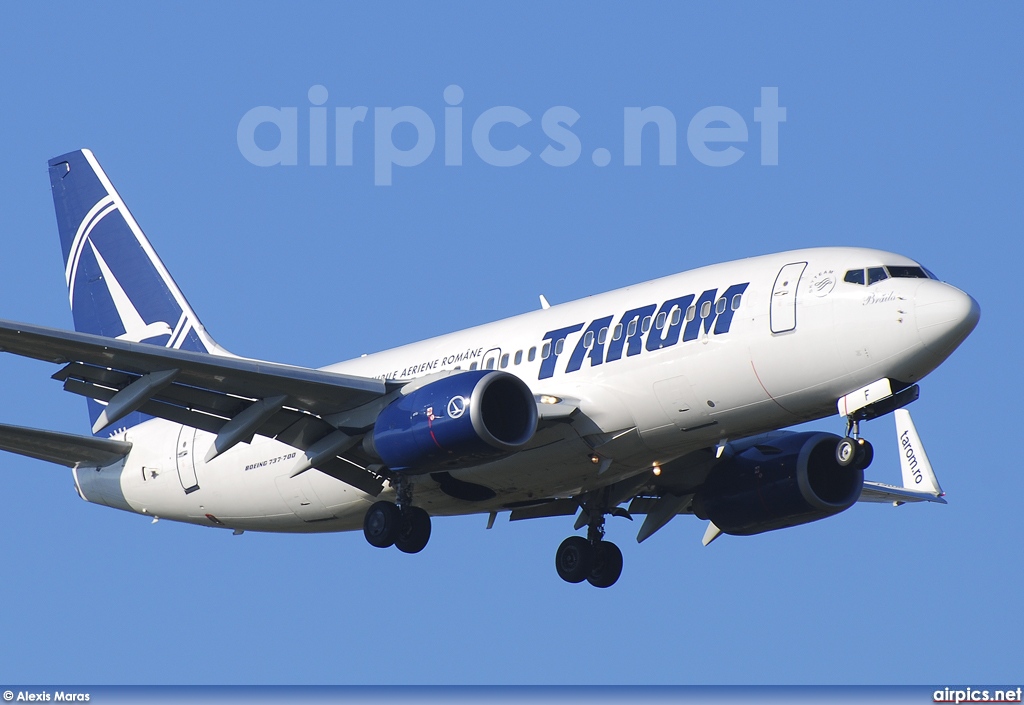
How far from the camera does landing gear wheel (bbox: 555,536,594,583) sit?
31.9 meters

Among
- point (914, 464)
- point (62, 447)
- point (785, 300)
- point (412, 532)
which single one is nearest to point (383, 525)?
point (412, 532)

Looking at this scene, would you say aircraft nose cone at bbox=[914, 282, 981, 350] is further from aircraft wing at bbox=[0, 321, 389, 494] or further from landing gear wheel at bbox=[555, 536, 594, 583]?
landing gear wheel at bbox=[555, 536, 594, 583]

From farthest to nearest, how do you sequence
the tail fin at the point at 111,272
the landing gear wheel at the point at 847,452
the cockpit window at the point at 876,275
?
Result: the tail fin at the point at 111,272
the landing gear wheel at the point at 847,452
the cockpit window at the point at 876,275

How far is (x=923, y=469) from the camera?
3575cm

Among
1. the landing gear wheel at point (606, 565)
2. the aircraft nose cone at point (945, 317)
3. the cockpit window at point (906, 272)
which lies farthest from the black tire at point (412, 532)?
the aircraft nose cone at point (945, 317)

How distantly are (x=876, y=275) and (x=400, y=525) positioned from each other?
33.2ft

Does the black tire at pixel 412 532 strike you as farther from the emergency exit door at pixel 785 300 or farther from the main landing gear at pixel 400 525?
the emergency exit door at pixel 785 300

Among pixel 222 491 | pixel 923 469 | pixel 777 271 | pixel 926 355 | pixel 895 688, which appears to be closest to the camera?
pixel 926 355

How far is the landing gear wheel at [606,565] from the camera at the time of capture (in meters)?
32.0

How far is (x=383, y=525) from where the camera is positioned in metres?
28.7

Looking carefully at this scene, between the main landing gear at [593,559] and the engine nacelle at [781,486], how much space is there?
7.67 feet

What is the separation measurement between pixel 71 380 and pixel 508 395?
25.9 ft

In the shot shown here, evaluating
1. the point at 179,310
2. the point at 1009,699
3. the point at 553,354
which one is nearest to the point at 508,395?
the point at 553,354

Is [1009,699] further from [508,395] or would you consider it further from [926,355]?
Result: [508,395]
